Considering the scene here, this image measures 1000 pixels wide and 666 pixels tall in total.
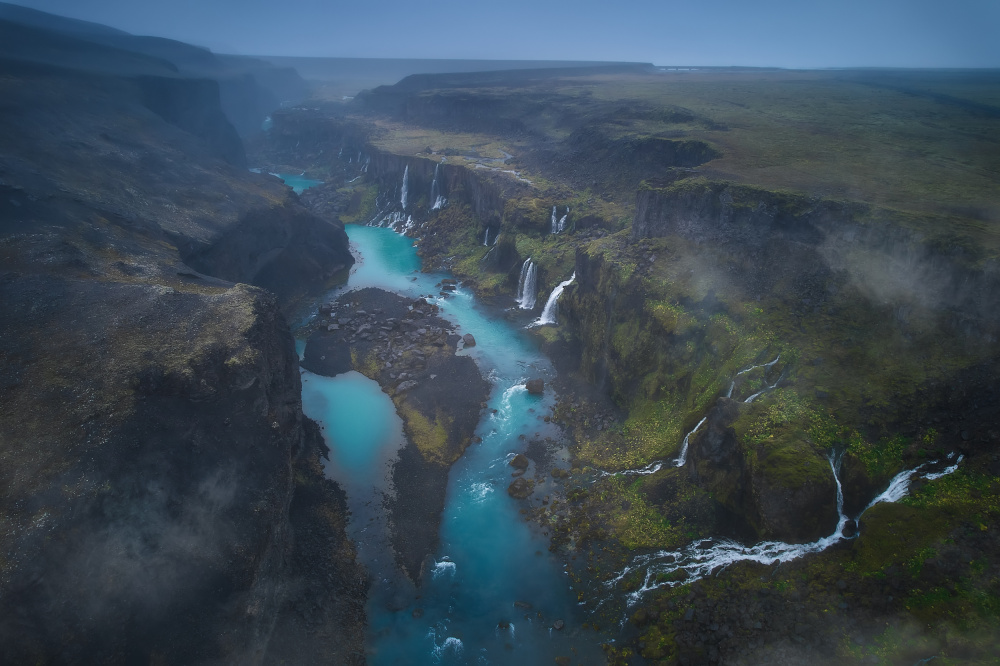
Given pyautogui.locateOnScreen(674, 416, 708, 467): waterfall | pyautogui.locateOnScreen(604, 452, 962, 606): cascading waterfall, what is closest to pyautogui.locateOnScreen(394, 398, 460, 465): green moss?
pyautogui.locateOnScreen(604, 452, 962, 606): cascading waterfall

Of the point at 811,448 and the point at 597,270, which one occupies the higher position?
the point at 597,270

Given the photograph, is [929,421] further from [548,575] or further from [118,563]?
[118,563]

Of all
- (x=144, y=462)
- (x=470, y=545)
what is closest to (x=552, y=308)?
(x=470, y=545)

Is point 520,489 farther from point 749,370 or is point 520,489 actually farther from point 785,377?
point 785,377

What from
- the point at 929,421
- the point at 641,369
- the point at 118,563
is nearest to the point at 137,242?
the point at 118,563

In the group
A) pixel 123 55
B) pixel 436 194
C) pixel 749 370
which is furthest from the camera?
pixel 123 55

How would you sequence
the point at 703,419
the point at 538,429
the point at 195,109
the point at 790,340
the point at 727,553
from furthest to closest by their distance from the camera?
the point at 195,109 < the point at 538,429 < the point at 790,340 < the point at 703,419 < the point at 727,553

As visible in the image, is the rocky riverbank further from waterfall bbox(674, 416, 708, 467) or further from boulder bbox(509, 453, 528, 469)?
waterfall bbox(674, 416, 708, 467)
